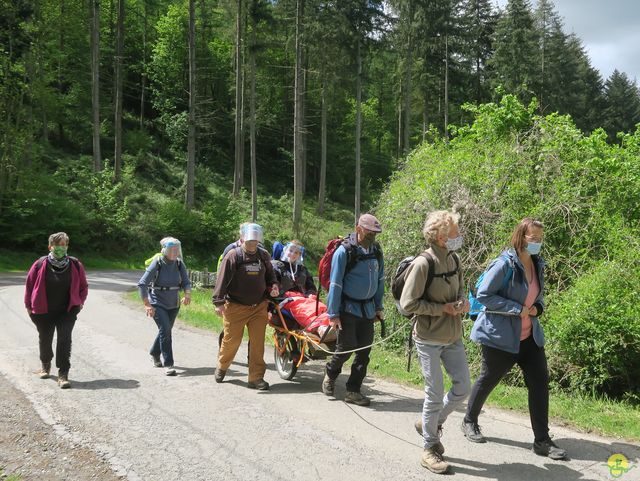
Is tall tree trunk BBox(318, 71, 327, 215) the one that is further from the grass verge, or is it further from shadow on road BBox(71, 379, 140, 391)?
shadow on road BBox(71, 379, 140, 391)

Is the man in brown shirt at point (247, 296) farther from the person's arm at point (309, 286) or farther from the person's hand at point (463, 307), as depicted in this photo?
the person's hand at point (463, 307)

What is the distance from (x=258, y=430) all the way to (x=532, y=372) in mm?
2652

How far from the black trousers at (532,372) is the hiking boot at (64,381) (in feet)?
16.6

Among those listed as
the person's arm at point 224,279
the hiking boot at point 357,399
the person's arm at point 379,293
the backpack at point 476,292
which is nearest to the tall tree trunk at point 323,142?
the person's arm at point 224,279

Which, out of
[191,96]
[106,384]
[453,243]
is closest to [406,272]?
[453,243]

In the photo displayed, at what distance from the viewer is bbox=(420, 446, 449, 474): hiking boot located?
436 cm

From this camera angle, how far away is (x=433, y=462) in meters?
4.41

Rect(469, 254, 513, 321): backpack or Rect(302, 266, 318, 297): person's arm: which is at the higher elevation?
Rect(469, 254, 513, 321): backpack

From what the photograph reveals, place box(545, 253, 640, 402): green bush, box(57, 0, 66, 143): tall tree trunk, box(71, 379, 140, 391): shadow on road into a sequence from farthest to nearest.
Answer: box(57, 0, 66, 143): tall tree trunk
box(71, 379, 140, 391): shadow on road
box(545, 253, 640, 402): green bush

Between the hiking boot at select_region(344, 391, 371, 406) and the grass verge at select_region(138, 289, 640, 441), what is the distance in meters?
1.18

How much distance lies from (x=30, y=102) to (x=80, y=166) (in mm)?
5539

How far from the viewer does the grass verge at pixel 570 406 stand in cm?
546

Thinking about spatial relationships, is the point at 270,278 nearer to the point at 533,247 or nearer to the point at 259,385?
the point at 259,385

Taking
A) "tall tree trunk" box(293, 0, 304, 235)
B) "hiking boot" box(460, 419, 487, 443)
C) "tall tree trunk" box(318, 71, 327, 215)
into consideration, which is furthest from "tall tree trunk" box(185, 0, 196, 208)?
"hiking boot" box(460, 419, 487, 443)
